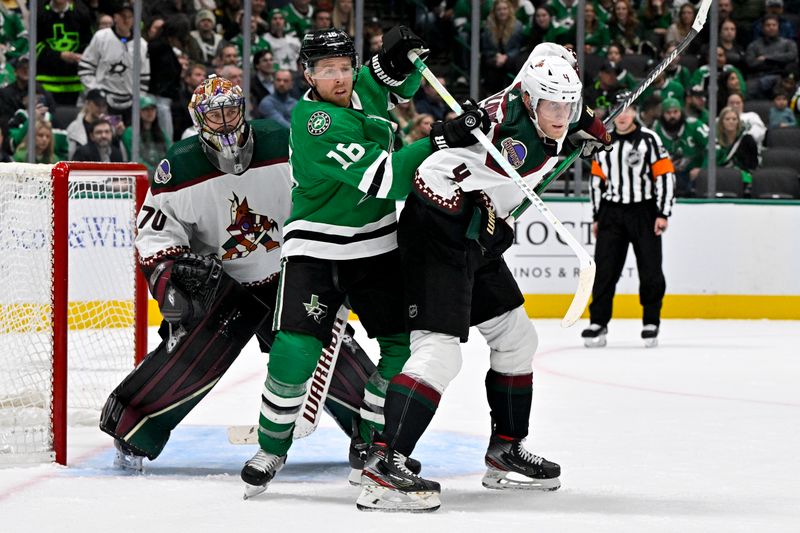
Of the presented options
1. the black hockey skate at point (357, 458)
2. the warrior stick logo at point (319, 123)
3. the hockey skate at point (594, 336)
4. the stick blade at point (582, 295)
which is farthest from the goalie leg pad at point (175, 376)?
the hockey skate at point (594, 336)

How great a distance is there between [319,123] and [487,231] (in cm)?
42

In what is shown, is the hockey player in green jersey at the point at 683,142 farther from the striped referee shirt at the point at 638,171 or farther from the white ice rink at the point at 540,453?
the white ice rink at the point at 540,453

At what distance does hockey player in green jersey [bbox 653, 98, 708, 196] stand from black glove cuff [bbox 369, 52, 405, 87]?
4.76 metres

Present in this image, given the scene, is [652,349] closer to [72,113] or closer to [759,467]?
[759,467]

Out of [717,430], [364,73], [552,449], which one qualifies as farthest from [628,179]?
[364,73]

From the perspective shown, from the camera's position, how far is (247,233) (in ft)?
10.7

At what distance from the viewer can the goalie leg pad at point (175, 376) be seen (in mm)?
3268

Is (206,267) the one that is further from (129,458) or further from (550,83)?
(550,83)

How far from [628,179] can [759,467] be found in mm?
3155

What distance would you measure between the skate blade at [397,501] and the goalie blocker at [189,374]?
581 millimetres

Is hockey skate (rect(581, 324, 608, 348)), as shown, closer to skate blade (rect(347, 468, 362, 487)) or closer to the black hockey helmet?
skate blade (rect(347, 468, 362, 487))

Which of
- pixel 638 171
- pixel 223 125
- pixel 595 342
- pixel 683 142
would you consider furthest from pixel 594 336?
pixel 223 125

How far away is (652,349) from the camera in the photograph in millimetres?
6168

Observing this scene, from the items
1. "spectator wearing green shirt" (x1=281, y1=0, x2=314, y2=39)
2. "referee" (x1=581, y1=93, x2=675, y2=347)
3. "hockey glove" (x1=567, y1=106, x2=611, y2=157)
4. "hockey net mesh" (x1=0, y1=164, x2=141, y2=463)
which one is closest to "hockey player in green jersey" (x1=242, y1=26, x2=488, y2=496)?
"hockey glove" (x1=567, y1=106, x2=611, y2=157)
